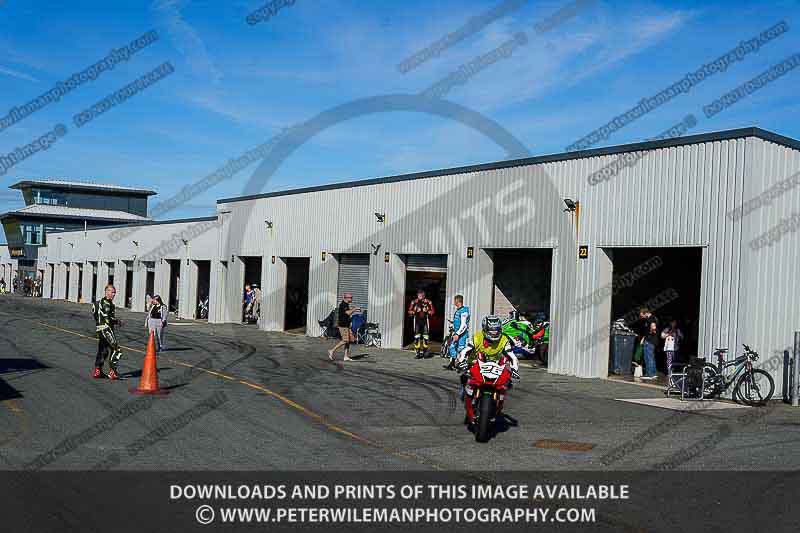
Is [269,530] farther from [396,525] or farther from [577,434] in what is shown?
[577,434]

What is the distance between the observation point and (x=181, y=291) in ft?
143

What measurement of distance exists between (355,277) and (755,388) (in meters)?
16.7

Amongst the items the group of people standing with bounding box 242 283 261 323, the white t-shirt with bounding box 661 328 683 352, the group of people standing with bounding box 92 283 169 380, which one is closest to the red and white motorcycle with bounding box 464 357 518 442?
the group of people standing with bounding box 92 283 169 380

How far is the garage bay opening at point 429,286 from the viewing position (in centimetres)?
2625

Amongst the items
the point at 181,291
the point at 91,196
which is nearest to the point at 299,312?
the point at 181,291

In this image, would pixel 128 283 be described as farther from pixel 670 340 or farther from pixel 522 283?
pixel 670 340

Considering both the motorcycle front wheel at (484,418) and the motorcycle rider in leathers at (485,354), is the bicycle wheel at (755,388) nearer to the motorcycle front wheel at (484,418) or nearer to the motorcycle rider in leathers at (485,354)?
the motorcycle rider in leathers at (485,354)

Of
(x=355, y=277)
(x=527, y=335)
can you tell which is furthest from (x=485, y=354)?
(x=355, y=277)

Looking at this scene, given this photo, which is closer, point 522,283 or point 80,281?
point 522,283

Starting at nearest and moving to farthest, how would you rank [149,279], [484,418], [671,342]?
[484,418], [671,342], [149,279]

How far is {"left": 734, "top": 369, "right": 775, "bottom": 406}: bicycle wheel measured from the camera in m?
15.8

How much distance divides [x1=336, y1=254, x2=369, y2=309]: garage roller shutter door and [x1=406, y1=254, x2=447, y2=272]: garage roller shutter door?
7.79ft

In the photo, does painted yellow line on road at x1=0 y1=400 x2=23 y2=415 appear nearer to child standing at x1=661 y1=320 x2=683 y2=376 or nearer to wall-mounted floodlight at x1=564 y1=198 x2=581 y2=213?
wall-mounted floodlight at x1=564 y1=198 x2=581 y2=213

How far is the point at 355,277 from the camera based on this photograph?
2991cm
